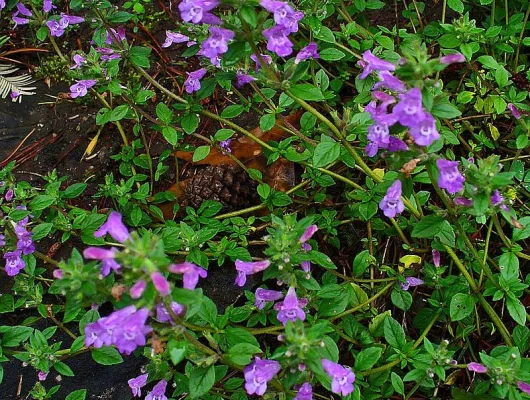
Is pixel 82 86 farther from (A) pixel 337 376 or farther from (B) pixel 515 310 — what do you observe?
(B) pixel 515 310

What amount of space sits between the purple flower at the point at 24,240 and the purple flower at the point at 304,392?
1649 mm

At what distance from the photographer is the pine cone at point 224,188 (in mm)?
4008

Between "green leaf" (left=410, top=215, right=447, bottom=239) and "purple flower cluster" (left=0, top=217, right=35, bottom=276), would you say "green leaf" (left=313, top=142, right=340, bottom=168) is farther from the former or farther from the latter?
"purple flower cluster" (left=0, top=217, right=35, bottom=276)

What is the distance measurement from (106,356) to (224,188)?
1540mm

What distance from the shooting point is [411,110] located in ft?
7.06

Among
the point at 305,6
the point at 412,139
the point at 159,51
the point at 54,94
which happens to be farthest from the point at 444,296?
the point at 54,94

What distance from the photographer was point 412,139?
244cm

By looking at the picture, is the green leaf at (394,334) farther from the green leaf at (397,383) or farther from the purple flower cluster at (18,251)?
the purple flower cluster at (18,251)

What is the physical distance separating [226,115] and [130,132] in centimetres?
138

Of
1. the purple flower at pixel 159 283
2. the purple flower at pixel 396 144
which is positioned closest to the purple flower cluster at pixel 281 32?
the purple flower at pixel 396 144

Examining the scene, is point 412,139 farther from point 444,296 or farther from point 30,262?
point 30,262

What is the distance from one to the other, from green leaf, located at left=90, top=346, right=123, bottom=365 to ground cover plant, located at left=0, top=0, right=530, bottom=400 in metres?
0.01

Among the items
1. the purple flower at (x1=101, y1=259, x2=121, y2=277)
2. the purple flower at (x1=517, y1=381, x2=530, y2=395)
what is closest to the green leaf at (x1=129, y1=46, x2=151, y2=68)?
the purple flower at (x1=101, y1=259, x2=121, y2=277)

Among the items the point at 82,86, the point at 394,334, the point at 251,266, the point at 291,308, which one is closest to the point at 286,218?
the point at 251,266
